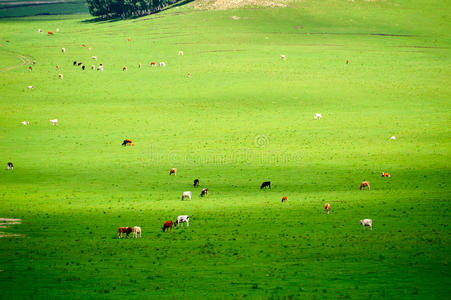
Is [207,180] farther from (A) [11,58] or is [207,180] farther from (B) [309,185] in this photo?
(A) [11,58]

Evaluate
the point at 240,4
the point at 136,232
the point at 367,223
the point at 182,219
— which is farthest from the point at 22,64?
the point at 367,223

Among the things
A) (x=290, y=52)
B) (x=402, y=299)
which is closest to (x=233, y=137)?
(x=402, y=299)

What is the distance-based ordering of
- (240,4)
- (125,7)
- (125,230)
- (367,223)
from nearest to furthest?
1. (125,230)
2. (367,223)
3. (240,4)
4. (125,7)

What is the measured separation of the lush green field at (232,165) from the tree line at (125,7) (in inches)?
1106

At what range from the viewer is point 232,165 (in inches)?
1869

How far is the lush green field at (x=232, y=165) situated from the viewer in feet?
92.0

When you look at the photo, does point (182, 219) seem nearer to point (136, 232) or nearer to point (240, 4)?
point (136, 232)

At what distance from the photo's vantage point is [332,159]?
48.8 meters

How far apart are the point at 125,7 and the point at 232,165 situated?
99.1 m

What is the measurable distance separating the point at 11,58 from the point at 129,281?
81.7 metres

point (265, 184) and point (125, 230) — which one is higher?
point (265, 184)

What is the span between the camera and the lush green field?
28.0 m

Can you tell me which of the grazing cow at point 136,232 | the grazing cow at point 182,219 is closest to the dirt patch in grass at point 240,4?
the grazing cow at point 182,219

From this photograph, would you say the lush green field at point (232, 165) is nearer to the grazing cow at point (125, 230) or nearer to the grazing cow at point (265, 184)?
the grazing cow at point (125, 230)
